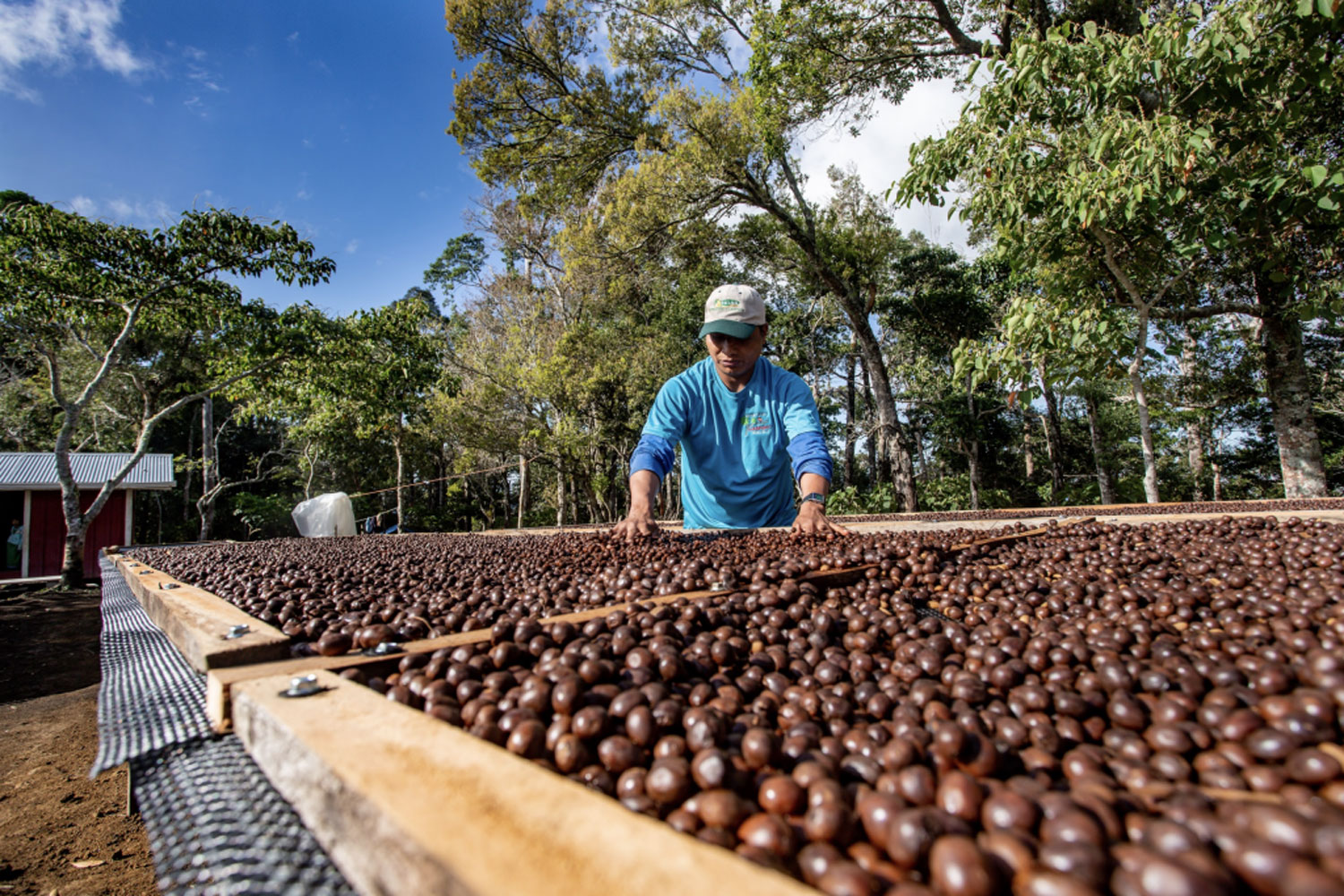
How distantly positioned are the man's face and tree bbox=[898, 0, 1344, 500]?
135 inches

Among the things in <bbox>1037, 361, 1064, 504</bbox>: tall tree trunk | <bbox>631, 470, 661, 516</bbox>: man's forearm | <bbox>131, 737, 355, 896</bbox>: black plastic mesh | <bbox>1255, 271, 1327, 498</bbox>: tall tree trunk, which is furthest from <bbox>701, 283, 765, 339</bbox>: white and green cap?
<bbox>1037, 361, 1064, 504</bbox>: tall tree trunk

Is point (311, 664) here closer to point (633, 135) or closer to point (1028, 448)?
point (633, 135)

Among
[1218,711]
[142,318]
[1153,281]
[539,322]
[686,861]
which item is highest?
[539,322]

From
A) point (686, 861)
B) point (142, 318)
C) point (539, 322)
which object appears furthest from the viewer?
point (539, 322)

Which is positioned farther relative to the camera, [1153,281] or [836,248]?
[836,248]

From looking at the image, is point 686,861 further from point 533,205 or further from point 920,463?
point 920,463

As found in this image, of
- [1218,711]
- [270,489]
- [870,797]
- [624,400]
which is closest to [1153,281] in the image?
[1218,711]

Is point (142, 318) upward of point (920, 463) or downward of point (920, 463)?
upward

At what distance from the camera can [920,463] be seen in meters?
27.4

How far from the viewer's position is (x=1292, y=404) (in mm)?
8039

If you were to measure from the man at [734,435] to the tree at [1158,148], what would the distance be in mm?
3420

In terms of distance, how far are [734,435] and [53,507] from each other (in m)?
21.4

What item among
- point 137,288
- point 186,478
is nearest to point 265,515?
point 186,478

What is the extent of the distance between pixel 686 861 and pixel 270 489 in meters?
33.4
